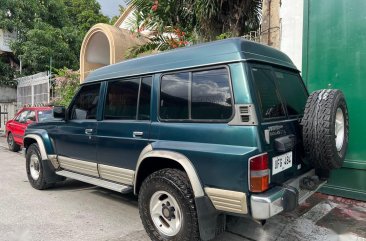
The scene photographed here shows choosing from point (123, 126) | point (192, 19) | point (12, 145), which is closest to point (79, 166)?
point (123, 126)

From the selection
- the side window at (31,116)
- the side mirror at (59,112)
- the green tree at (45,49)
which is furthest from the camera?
the green tree at (45,49)

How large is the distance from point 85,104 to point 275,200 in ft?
10.7

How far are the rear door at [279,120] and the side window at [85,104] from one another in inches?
98.5

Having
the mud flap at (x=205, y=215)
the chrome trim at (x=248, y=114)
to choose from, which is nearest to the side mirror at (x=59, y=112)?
the mud flap at (x=205, y=215)

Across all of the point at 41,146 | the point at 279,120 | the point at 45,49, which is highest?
the point at 45,49

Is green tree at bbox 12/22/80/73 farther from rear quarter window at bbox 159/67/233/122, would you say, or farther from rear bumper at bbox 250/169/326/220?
rear bumper at bbox 250/169/326/220

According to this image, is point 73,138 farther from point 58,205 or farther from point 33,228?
point 33,228

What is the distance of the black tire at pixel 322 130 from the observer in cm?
337

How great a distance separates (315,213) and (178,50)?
2.98m

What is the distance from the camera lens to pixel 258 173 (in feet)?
9.79

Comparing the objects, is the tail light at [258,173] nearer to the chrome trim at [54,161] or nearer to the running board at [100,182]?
the running board at [100,182]

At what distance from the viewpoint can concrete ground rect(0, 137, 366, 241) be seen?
4090mm

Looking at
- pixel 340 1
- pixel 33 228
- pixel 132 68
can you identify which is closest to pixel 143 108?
pixel 132 68

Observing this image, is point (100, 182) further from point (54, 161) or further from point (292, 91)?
point (292, 91)
